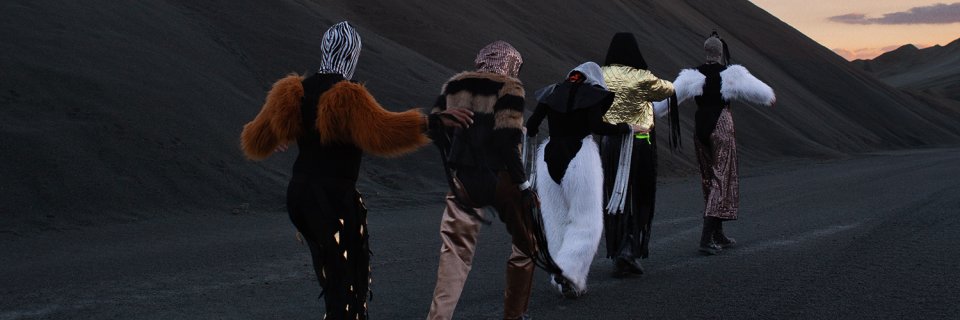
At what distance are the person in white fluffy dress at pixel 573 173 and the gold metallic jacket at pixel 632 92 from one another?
→ 90cm

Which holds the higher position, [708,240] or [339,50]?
[339,50]

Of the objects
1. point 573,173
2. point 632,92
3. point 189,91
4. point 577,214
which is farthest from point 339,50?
point 189,91

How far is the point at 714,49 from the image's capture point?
31.6 ft

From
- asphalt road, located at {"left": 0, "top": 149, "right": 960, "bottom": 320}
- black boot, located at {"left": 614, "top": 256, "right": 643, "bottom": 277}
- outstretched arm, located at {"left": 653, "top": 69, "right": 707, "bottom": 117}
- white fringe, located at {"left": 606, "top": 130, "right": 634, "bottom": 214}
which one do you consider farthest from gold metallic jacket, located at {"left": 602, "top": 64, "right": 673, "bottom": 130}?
outstretched arm, located at {"left": 653, "top": 69, "right": 707, "bottom": 117}

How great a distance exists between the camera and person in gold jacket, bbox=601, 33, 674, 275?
315 inches

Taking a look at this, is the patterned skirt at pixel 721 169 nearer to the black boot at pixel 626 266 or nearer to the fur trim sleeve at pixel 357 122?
the black boot at pixel 626 266

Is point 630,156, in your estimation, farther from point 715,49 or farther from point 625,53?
point 715,49

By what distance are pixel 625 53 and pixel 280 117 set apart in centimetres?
397

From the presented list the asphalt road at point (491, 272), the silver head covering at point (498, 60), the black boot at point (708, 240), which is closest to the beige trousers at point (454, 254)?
the silver head covering at point (498, 60)

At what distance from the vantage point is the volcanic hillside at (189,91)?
1410 cm

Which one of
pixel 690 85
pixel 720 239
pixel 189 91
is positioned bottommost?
pixel 189 91

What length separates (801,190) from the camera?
1770cm

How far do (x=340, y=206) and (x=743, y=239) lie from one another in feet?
20.9

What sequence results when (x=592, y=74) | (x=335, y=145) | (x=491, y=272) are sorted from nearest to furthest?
(x=335, y=145)
(x=592, y=74)
(x=491, y=272)
